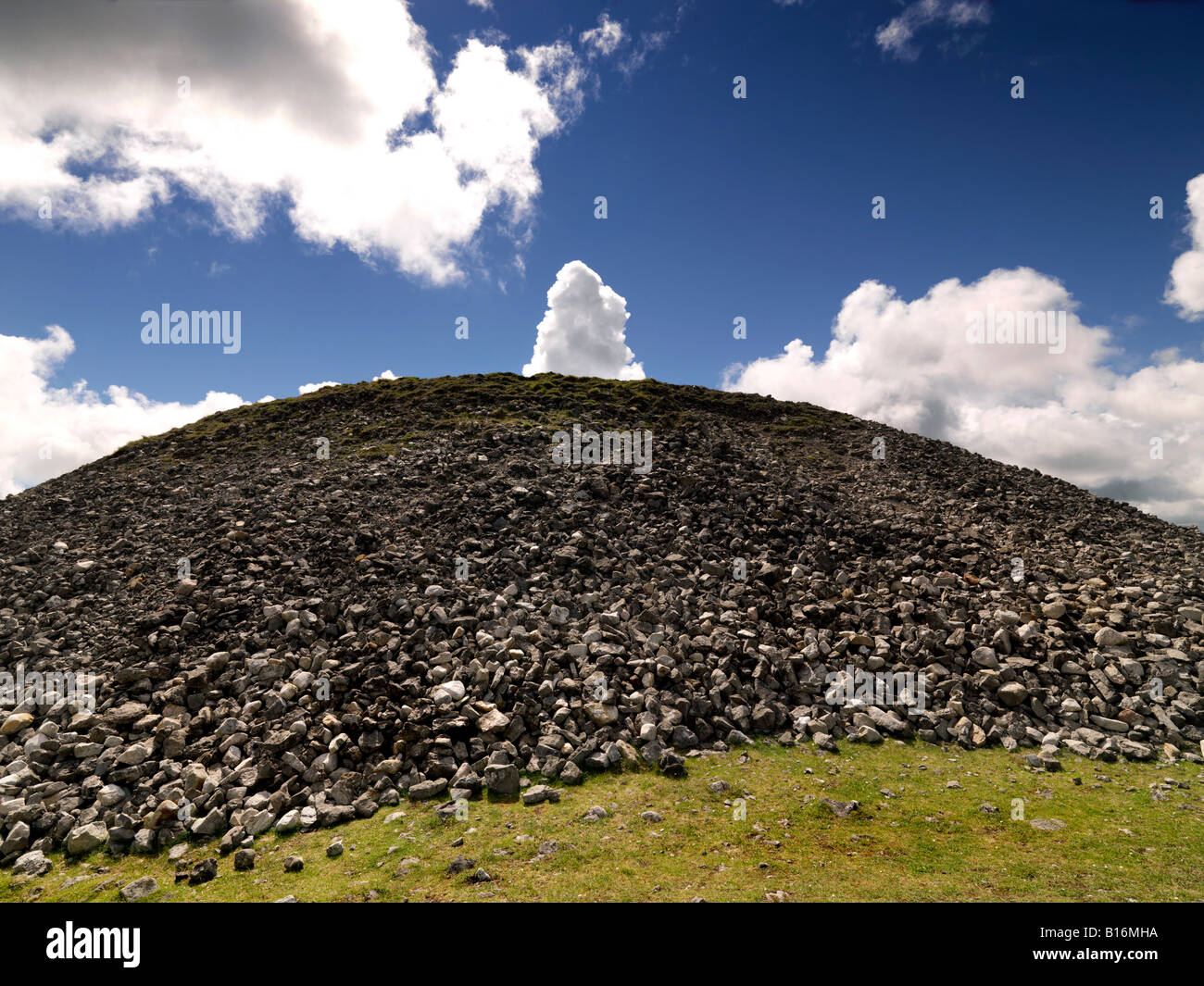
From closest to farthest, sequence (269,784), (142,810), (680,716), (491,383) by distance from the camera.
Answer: (142,810) → (269,784) → (680,716) → (491,383)

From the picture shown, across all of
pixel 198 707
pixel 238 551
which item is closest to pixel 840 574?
pixel 198 707

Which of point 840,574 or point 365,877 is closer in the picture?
point 365,877

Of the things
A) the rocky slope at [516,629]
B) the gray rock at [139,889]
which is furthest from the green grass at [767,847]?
the rocky slope at [516,629]

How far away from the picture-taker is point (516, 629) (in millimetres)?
18250

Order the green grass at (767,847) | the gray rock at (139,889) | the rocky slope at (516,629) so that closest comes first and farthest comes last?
the green grass at (767,847) < the gray rock at (139,889) < the rocky slope at (516,629)

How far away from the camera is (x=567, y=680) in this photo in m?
16.2

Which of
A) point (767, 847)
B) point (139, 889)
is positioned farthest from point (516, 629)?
point (139, 889)

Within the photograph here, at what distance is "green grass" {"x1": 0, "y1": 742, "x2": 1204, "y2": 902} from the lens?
32.6 feet

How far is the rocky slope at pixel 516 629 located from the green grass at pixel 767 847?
1.01 meters

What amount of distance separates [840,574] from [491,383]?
33863mm

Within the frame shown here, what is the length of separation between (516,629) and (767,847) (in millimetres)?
9470

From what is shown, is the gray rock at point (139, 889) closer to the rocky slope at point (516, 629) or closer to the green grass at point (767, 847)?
the green grass at point (767, 847)

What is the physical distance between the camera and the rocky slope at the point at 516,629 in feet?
46.1
